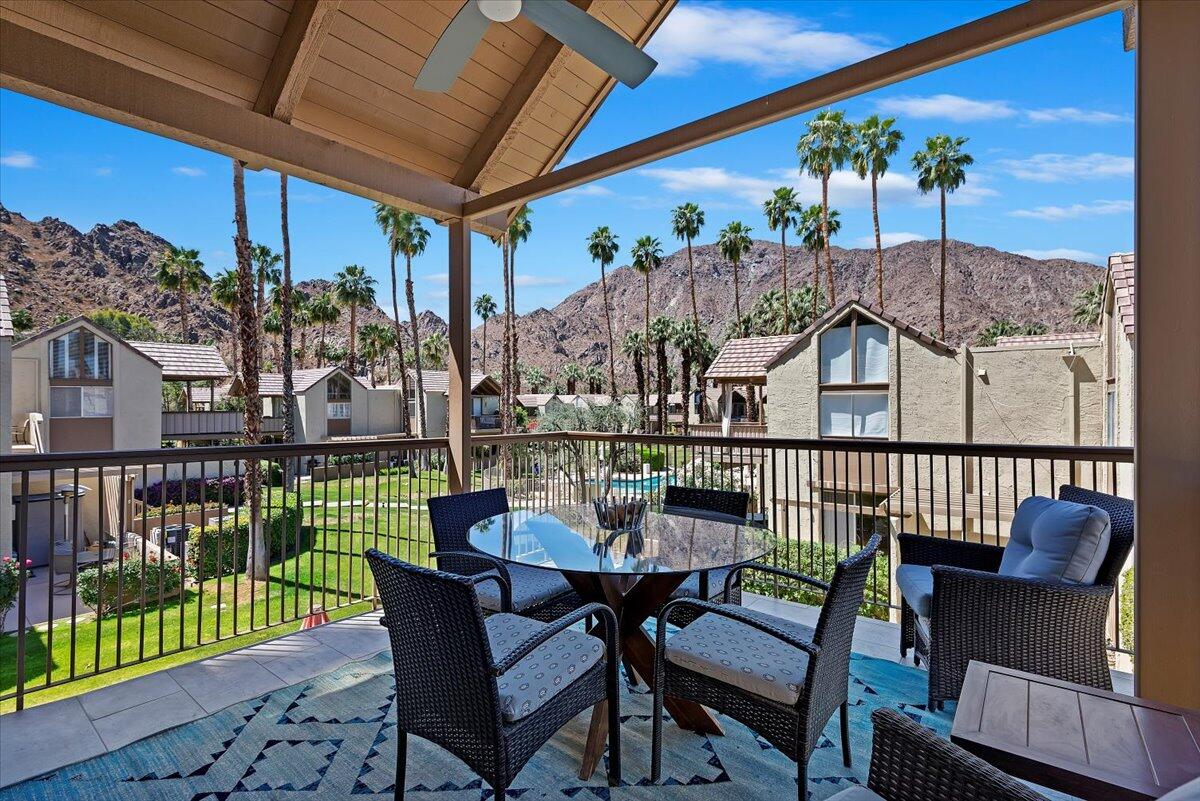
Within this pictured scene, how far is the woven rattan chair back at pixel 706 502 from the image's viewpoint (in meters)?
3.16

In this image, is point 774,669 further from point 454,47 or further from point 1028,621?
point 454,47

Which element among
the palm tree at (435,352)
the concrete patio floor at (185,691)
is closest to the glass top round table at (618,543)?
the concrete patio floor at (185,691)

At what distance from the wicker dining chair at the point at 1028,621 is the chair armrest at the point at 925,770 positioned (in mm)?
1434

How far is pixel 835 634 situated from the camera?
1.83 meters

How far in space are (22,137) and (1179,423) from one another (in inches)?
2788

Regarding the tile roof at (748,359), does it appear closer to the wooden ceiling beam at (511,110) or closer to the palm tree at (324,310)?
the wooden ceiling beam at (511,110)

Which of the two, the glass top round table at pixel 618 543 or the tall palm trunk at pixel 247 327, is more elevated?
the tall palm trunk at pixel 247 327

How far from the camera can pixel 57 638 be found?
725 centimetres

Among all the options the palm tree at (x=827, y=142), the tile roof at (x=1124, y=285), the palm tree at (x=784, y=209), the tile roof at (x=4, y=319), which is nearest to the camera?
the tile roof at (x=1124, y=285)

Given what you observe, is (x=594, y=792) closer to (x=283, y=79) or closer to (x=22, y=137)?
(x=283, y=79)

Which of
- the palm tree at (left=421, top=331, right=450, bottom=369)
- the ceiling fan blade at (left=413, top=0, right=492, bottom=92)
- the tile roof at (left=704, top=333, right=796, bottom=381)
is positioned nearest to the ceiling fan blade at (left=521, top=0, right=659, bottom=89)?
the ceiling fan blade at (left=413, top=0, right=492, bottom=92)

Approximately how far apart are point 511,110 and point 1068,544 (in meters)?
3.67

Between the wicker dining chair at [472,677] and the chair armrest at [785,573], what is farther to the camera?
the chair armrest at [785,573]

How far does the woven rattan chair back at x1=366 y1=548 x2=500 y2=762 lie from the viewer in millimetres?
1607
